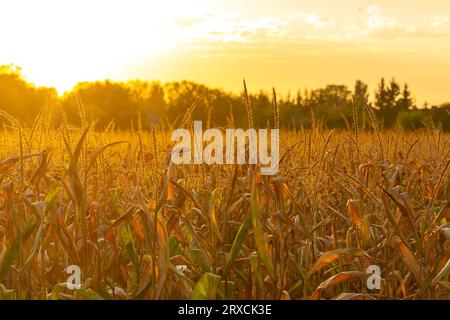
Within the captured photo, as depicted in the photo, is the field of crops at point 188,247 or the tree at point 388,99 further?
the tree at point 388,99

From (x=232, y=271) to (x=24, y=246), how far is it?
1.07 metres

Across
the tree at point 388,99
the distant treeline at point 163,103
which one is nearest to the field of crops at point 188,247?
the distant treeline at point 163,103

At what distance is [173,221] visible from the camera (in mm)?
2789

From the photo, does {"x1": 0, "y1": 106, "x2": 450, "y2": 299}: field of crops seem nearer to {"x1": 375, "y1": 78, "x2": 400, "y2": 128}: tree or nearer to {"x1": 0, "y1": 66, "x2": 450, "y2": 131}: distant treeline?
{"x1": 0, "y1": 66, "x2": 450, "y2": 131}: distant treeline

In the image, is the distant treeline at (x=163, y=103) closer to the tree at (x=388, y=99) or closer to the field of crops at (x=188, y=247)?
the tree at (x=388, y=99)

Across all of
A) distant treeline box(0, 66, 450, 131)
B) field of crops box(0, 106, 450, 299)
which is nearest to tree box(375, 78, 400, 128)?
distant treeline box(0, 66, 450, 131)

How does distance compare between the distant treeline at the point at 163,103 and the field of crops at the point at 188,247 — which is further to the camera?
the distant treeline at the point at 163,103

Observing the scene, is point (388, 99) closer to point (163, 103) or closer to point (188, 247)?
point (163, 103)

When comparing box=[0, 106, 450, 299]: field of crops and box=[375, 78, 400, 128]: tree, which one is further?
box=[375, 78, 400, 128]: tree

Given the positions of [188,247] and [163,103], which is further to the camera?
[163,103]

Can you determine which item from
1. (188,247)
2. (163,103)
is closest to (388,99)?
(163,103)

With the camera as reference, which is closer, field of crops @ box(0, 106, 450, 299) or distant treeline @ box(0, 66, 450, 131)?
field of crops @ box(0, 106, 450, 299)
